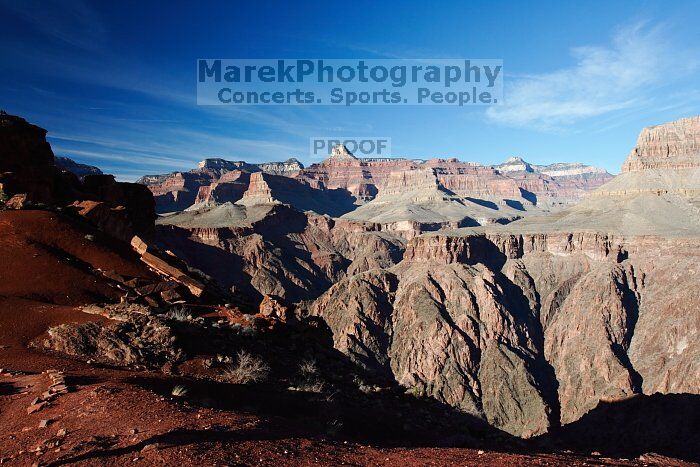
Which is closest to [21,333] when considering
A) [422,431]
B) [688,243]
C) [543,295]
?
[422,431]

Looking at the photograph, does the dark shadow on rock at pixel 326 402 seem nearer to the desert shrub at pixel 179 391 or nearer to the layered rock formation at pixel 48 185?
the desert shrub at pixel 179 391

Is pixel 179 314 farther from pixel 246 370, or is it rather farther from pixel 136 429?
pixel 136 429

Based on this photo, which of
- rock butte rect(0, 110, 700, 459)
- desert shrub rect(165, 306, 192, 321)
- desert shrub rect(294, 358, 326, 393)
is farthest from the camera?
rock butte rect(0, 110, 700, 459)

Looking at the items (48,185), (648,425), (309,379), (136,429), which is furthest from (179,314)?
(648,425)

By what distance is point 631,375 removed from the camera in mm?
88438

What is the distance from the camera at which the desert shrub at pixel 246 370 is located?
1513 centimetres

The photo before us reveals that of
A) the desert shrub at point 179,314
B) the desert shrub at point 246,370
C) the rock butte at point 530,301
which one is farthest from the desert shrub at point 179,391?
the rock butte at point 530,301

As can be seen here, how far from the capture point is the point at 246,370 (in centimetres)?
1541

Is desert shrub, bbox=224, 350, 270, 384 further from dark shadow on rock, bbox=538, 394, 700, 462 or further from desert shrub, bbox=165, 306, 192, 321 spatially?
dark shadow on rock, bbox=538, 394, 700, 462

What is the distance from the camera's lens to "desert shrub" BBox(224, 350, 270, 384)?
15.1 m

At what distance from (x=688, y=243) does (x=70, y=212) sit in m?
133

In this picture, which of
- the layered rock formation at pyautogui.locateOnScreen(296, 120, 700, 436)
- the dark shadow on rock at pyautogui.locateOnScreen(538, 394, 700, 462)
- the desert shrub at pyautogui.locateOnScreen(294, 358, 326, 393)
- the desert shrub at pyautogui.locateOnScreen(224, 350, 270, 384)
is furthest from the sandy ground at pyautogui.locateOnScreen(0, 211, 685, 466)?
the layered rock formation at pyautogui.locateOnScreen(296, 120, 700, 436)

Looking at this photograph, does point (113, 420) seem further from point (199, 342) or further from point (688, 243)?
point (688, 243)

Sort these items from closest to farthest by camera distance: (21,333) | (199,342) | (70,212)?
(21,333), (199,342), (70,212)
